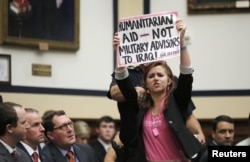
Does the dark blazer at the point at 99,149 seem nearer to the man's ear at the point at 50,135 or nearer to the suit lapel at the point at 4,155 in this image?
the man's ear at the point at 50,135

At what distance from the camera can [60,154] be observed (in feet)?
19.8

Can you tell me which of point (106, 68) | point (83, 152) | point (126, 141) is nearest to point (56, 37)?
point (106, 68)

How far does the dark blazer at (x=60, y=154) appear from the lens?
5984 millimetres

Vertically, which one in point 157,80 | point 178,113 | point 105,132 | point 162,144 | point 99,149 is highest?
point 157,80

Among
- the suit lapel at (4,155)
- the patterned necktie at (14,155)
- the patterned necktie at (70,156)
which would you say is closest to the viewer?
the suit lapel at (4,155)

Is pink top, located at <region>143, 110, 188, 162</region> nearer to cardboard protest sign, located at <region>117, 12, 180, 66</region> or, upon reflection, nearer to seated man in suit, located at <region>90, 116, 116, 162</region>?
cardboard protest sign, located at <region>117, 12, 180, 66</region>

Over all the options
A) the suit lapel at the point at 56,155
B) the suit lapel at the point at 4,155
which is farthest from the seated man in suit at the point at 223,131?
the suit lapel at the point at 4,155

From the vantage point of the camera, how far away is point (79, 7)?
9.73 metres

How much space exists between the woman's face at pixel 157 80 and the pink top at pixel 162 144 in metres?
0.19

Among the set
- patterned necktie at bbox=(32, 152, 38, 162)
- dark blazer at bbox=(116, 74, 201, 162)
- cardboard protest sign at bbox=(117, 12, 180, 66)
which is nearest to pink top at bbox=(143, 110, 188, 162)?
dark blazer at bbox=(116, 74, 201, 162)

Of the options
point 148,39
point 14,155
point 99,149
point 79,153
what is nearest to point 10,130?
point 14,155

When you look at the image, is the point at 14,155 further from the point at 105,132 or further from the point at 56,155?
the point at 105,132

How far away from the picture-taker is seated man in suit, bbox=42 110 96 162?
6.02 m

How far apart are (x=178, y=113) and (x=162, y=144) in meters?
0.23
